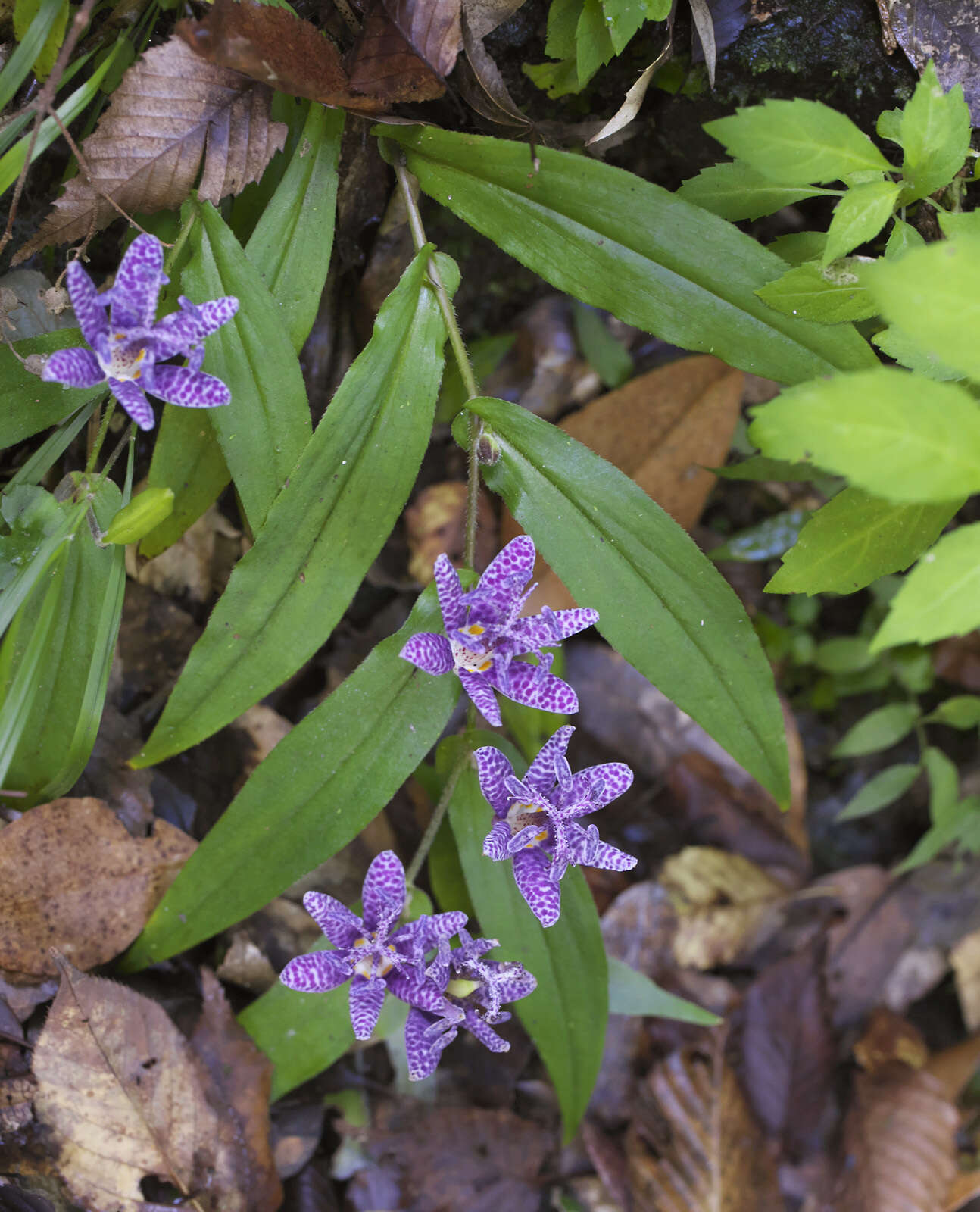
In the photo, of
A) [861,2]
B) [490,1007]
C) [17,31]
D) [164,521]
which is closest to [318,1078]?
[490,1007]

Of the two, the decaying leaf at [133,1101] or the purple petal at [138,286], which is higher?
the purple petal at [138,286]

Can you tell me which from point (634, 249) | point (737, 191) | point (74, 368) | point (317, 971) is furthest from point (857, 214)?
point (317, 971)

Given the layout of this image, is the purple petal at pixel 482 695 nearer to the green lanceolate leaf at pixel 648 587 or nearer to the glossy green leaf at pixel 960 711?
the green lanceolate leaf at pixel 648 587

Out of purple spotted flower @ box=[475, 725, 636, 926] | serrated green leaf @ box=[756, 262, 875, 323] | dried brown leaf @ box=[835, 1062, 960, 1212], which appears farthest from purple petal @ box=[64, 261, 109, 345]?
dried brown leaf @ box=[835, 1062, 960, 1212]

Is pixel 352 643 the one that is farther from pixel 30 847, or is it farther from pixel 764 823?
pixel 764 823

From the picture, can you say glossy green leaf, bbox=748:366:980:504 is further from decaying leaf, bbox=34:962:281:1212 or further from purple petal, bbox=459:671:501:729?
decaying leaf, bbox=34:962:281:1212

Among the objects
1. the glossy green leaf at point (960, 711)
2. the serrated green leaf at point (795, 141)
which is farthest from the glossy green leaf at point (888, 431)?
the glossy green leaf at point (960, 711)
